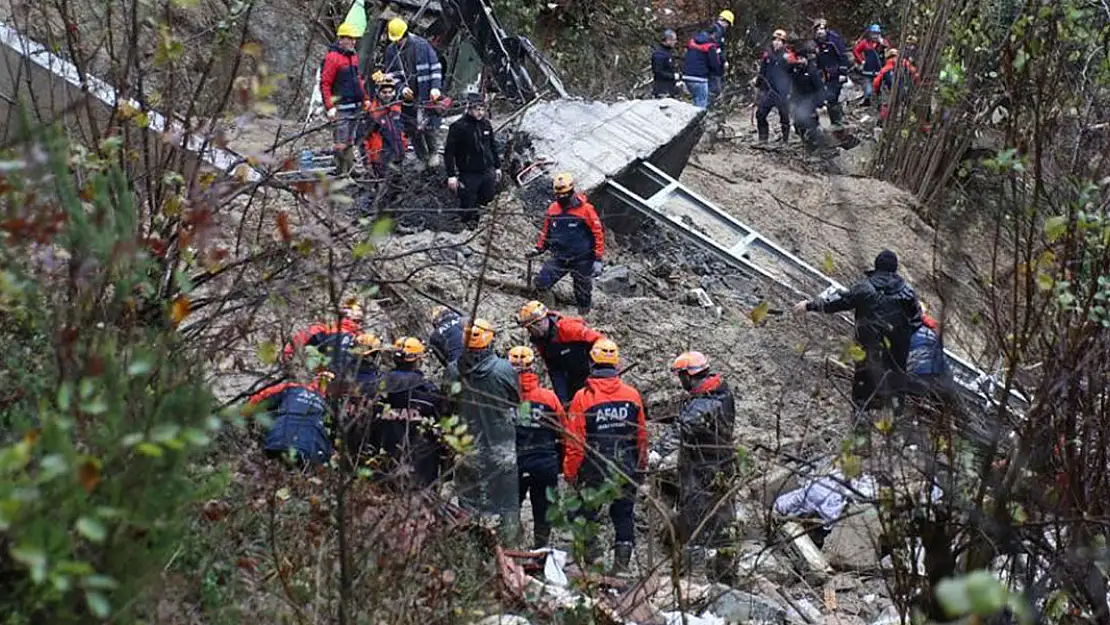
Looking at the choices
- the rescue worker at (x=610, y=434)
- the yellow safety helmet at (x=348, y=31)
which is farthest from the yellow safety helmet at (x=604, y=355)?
the yellow safety helmet at (x=348, y=31)

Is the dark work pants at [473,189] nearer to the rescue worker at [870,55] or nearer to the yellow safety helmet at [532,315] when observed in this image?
the yellow safety helmet at [532,315]

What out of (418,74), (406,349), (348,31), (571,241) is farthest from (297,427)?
(348,31)

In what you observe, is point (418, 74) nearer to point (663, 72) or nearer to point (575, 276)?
point (575, 276)

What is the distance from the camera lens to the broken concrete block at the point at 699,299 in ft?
47.5

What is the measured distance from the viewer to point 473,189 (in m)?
14.3

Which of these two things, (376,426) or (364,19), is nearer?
(376,426)

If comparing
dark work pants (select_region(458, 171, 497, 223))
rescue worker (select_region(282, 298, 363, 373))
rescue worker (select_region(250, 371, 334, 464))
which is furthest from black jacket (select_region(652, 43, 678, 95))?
rescue worker (select_region(250, 371, 334, 464))

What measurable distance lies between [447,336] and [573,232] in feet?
9.38

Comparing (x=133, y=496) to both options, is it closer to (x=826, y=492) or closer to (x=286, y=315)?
(x=286, y=315)

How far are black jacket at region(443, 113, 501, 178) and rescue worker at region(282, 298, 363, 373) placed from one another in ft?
14.6

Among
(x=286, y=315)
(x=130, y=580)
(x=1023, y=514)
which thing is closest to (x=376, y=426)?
(x=286, y=315)

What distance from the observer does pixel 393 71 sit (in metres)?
15.4

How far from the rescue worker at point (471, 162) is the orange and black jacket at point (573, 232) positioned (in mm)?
737

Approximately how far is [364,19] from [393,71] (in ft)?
4.43
